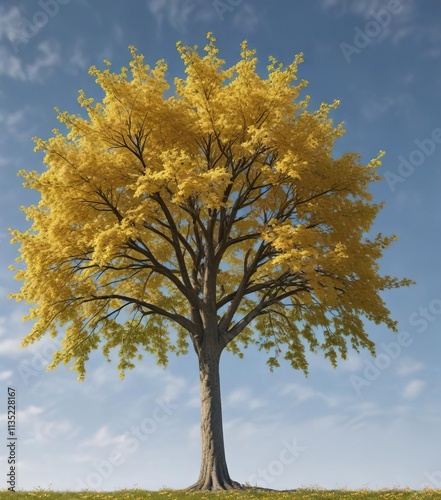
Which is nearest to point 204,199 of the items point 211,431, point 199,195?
point 199,195

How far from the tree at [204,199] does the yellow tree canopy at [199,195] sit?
0.14 ft

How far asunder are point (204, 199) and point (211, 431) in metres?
7.33

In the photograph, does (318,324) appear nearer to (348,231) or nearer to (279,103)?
(348,231)

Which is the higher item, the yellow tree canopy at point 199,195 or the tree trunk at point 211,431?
the yellow tree canopy at point 199,195

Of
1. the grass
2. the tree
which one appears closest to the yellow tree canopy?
the tree

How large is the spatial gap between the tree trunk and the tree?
4 cm

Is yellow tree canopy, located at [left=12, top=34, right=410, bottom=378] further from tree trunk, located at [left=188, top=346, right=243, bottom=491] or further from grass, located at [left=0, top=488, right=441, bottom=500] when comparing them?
grass, located at [left=0, top=488, right=441, bottom=500]

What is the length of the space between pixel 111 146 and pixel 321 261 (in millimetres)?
7723

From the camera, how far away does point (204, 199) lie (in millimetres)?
15414

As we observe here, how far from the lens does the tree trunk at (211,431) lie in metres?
16.7

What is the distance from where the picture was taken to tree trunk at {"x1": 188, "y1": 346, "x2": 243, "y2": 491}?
16734 mm

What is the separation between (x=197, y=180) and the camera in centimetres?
1512

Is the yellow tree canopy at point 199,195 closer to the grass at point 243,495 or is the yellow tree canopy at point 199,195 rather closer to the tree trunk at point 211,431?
the tree trunk at point 211,431

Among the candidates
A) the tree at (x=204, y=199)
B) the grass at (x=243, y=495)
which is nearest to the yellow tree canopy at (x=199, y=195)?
the tree at (x=204, y=199)
